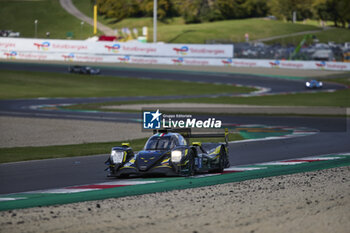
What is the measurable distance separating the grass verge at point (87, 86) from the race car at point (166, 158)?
37.9 m

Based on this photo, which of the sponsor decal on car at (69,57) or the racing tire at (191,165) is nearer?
the racing tire at (191,165)

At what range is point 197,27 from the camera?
11012 centimetres

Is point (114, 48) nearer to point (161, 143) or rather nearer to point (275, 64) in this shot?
point (275, 64)

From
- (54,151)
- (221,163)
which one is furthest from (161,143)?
(54,151)

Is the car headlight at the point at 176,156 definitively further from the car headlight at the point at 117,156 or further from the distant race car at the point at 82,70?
the distant race car at the point at 82,70

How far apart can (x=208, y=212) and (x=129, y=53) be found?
68.0 m

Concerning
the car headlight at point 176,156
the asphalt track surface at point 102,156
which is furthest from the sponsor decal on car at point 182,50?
the car headlight at point 176,156

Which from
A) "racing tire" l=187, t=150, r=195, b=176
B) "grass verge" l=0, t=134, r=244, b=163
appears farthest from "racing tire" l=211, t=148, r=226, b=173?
"grass verge" l=0, t=134, r=244, b=163

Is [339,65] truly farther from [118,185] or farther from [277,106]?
[118,185]

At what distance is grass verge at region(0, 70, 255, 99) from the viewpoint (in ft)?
184

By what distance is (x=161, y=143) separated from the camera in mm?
15266

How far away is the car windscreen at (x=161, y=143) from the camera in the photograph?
1519cm

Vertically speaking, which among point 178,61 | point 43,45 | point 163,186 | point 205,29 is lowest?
point 163,186

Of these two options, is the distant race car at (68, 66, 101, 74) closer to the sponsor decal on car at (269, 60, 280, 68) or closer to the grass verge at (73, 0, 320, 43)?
the sponsor decal on car at (269, 60, 280, 68)
